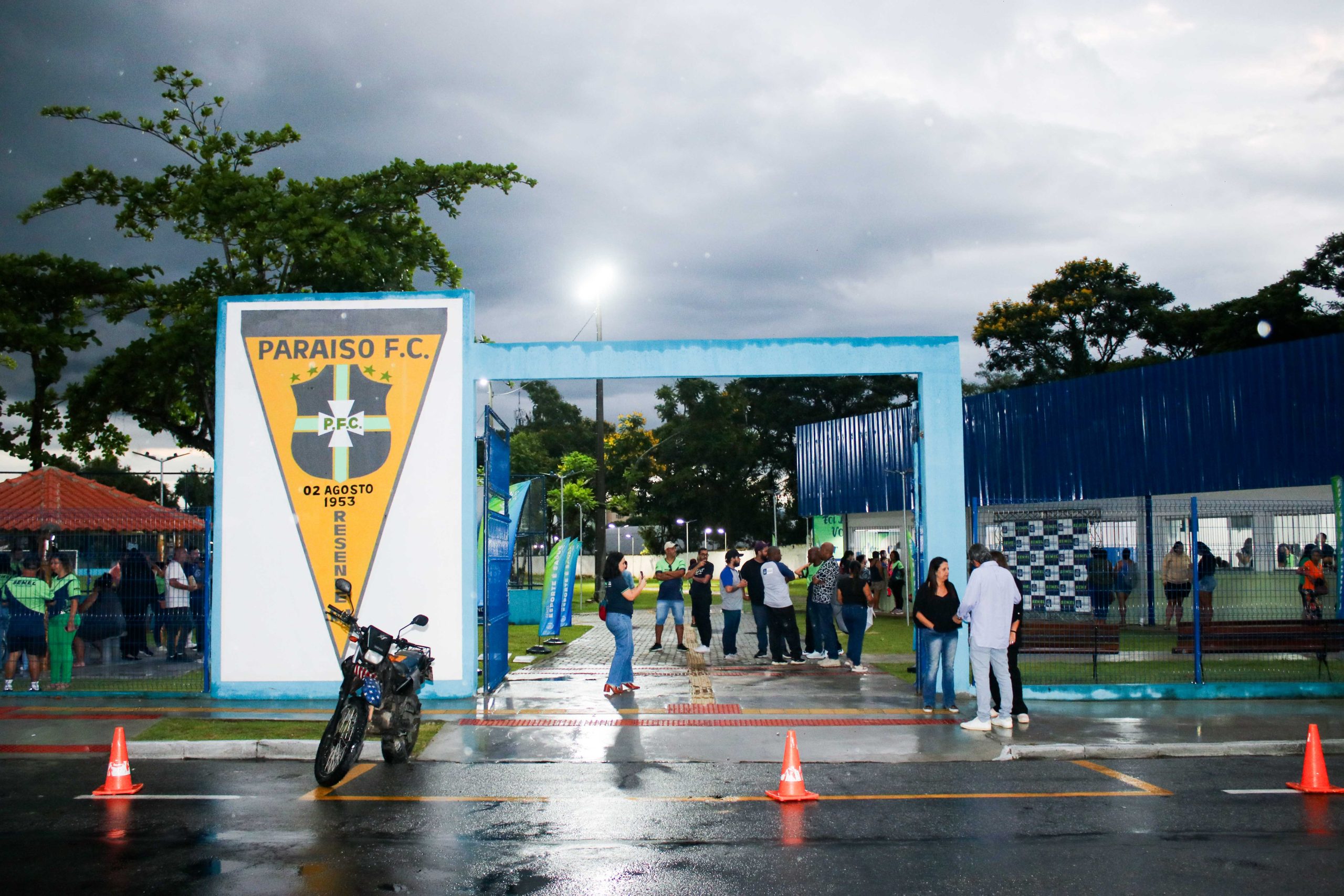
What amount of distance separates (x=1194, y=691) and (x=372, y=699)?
9599mm

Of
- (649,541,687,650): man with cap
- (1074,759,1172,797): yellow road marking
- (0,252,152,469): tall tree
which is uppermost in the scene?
(0,252,152,469): tall tree

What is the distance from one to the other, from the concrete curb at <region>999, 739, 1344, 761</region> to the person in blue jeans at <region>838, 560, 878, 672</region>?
6.08m

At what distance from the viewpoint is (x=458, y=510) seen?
516 inches

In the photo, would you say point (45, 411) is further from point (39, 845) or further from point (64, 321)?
point (39, 845)

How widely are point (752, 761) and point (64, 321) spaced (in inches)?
1004

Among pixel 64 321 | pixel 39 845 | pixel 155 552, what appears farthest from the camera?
pixel 64 321

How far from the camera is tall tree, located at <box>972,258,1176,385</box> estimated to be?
181 feet

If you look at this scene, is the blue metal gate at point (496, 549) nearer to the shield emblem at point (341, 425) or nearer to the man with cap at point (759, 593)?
the shield emblem at point (341, 425)

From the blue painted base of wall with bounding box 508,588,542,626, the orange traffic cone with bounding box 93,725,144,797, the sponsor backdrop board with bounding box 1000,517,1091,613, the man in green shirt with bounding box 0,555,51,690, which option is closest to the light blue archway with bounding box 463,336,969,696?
the sponsor backdrop board with bounding box 1000,517,1091,613

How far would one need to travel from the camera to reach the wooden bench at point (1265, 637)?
13.3 metres

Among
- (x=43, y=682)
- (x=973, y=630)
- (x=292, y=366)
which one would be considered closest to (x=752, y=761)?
(x=973, y=630)

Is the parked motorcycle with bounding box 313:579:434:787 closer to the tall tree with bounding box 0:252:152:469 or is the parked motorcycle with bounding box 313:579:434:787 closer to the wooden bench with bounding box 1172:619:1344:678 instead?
the wooden bench with bounding box 1172:619:1344:678

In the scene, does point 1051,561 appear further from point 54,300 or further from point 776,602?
point 54,300

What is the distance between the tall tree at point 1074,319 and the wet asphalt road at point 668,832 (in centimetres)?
4969
